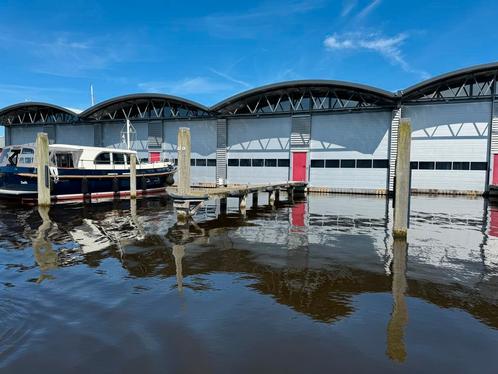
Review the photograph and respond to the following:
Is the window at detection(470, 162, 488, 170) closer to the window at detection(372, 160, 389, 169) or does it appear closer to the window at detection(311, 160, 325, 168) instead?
the window at detection(372, 160, 389, 169)

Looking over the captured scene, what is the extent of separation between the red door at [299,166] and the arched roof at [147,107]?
24.5 ft

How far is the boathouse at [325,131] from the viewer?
892 inches

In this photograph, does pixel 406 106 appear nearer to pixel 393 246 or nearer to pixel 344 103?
pixel 344 103

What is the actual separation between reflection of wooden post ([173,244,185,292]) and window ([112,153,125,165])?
14306 mm

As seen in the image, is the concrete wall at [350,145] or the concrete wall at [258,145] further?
the concrete wall at [258,145]

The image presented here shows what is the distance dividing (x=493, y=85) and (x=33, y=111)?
36615mm

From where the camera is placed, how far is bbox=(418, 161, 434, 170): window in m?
23.5

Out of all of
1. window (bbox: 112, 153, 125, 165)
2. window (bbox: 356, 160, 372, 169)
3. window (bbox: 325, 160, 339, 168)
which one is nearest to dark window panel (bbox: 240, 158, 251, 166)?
window (bbox: 325, 160, 339, 168)

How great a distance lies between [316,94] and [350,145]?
423 cm

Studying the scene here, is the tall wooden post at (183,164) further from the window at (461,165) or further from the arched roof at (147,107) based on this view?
the window at (461,165)

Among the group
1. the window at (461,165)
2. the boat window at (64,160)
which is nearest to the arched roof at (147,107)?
the boat window at (64,160)

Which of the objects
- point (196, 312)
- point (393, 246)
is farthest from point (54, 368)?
point (393, 246)

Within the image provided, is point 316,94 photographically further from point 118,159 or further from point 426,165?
point 118,159

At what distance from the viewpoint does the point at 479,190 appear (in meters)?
22.5
